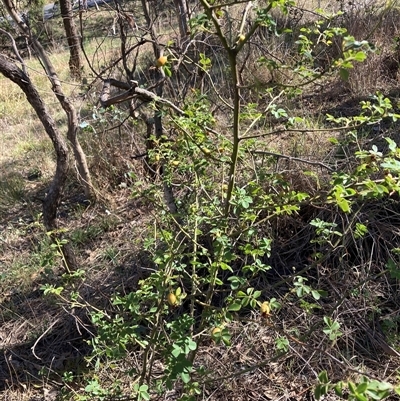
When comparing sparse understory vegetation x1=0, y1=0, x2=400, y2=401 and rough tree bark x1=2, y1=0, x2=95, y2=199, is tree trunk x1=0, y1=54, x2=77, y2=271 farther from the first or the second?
rough tree bark x1=2, y1=0, x2=95, y2=199

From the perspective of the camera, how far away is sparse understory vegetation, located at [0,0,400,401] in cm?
162

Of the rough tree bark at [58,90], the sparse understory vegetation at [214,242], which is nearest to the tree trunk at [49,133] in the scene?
the sparse understory vegetation at [214,242]

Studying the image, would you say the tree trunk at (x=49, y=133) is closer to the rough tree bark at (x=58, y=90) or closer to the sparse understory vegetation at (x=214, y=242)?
the sparse understory vegetation at (x=214, y=242)

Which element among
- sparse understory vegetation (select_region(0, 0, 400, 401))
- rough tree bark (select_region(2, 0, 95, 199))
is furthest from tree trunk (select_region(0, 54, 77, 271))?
rough tree bark (select_region(2, 0, 95, 199))

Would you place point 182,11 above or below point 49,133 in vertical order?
above

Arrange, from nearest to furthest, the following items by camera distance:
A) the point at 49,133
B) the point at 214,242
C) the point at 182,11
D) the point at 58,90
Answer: the point at 214,242 < the point at 49,133 < the point at 58,90 < the point at 182,11

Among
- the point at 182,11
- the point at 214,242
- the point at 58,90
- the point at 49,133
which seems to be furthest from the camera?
the point at 182,11

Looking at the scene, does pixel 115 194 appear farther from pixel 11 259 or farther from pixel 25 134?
pixel 25 134

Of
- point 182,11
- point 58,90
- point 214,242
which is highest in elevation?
point 182,11

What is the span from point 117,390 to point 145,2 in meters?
2.83

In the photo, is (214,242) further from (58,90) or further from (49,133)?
(58,90)

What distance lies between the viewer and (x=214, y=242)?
5.62 ft

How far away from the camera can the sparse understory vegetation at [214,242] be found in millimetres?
1617

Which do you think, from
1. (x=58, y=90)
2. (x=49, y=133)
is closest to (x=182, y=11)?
(x=58, y=90)
